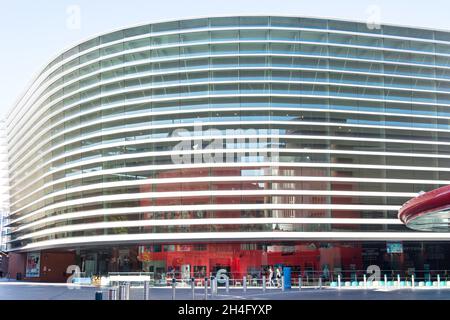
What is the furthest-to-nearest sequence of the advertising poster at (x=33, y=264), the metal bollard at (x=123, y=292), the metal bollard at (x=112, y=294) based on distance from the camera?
the advertising poster at (x=33, y=264) → the metal bollard at (x=123, y=292) → the metal bollard at (x=112, y=294)

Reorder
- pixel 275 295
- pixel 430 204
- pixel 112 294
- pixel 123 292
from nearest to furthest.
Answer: pixel 112 294 → pixel 123 292 → pixel 430 204 → pixel 275 295

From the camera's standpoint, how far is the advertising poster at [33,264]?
86812 millimetres

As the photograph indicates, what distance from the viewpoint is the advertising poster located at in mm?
86812

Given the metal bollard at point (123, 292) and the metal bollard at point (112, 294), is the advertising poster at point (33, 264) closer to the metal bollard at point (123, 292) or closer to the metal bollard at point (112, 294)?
the metal bollard at point (123, 292)

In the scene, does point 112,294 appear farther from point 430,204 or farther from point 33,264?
point 33,264

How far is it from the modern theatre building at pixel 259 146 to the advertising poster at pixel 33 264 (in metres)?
20.7

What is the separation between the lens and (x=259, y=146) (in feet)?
205

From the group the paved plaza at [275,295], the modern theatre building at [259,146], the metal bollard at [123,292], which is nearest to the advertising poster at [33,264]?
the modern theatre building at [259,146]

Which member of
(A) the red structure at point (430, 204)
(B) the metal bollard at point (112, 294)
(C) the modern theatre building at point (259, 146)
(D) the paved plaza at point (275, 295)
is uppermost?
(C) the modern theatre building at point (259, 146)

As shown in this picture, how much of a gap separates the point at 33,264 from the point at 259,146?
4569 cm

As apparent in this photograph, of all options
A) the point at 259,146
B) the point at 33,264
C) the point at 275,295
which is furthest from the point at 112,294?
the point at 33,264

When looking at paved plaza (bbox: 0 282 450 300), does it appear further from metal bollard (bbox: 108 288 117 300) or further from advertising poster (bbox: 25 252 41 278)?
advertising poster (bbox: 25 252 41 278)

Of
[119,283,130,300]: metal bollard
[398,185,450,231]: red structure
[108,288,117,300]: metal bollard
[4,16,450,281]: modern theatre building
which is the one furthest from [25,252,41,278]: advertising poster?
[108,288,117,300]: metal bollard

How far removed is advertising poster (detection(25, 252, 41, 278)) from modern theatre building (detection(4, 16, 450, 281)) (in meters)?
20.7
